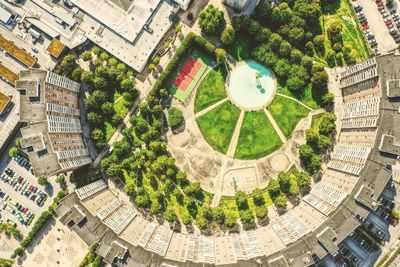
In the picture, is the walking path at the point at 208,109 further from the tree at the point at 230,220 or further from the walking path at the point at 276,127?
the tree at the point at 230,220

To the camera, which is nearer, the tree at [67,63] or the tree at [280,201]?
the tree at [280,201]

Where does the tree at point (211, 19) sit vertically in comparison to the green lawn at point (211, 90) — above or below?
above

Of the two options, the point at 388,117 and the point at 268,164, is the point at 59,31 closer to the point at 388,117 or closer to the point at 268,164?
the point at 268,164

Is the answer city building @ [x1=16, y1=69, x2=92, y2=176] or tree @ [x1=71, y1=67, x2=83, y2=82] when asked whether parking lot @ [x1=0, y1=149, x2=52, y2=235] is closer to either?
city building @ [x1=16, y1=69, x2=92, y2=176]

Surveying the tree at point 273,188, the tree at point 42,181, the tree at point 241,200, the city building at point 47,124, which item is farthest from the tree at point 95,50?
the tree at point 273,188

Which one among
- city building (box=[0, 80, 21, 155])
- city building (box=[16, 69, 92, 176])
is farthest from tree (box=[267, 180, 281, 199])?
city building (box=[0, 80, 21, 155])

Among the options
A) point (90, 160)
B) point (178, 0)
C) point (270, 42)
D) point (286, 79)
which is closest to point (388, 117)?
point (286, 79)
